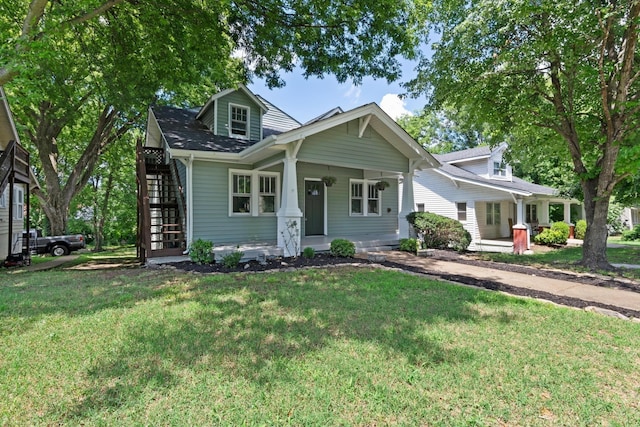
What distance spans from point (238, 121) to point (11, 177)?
7.15 meters

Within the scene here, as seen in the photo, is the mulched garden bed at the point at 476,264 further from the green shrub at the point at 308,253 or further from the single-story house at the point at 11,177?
the single-story house at the point at 11,177

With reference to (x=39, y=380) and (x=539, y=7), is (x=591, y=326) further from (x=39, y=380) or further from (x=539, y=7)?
(x=539, y=7)

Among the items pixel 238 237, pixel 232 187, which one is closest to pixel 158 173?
pixel 232 187

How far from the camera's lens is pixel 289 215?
8.68m

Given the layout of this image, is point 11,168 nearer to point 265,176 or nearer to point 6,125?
point 6,125

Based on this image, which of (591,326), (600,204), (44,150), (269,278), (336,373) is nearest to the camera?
(336,373)

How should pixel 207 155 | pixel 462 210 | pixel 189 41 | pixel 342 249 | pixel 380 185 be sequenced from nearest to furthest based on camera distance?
1. pixel 189 41
2. pixel 342 249
3. pixel 207 155
4. pixel 380 185
5. pixel 462 210

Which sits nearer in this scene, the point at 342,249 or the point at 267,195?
the point at 342,249

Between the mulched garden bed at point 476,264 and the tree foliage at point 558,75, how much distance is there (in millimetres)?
2085

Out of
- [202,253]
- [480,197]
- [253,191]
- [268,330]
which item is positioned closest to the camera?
[268,330]

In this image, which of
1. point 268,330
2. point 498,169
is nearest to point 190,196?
point 268,330

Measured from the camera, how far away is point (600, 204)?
8.44 meters

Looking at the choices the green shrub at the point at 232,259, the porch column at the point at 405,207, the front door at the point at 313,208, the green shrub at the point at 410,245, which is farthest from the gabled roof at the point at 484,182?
the green shrub at the point at 232,259

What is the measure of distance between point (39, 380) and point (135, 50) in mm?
10166
